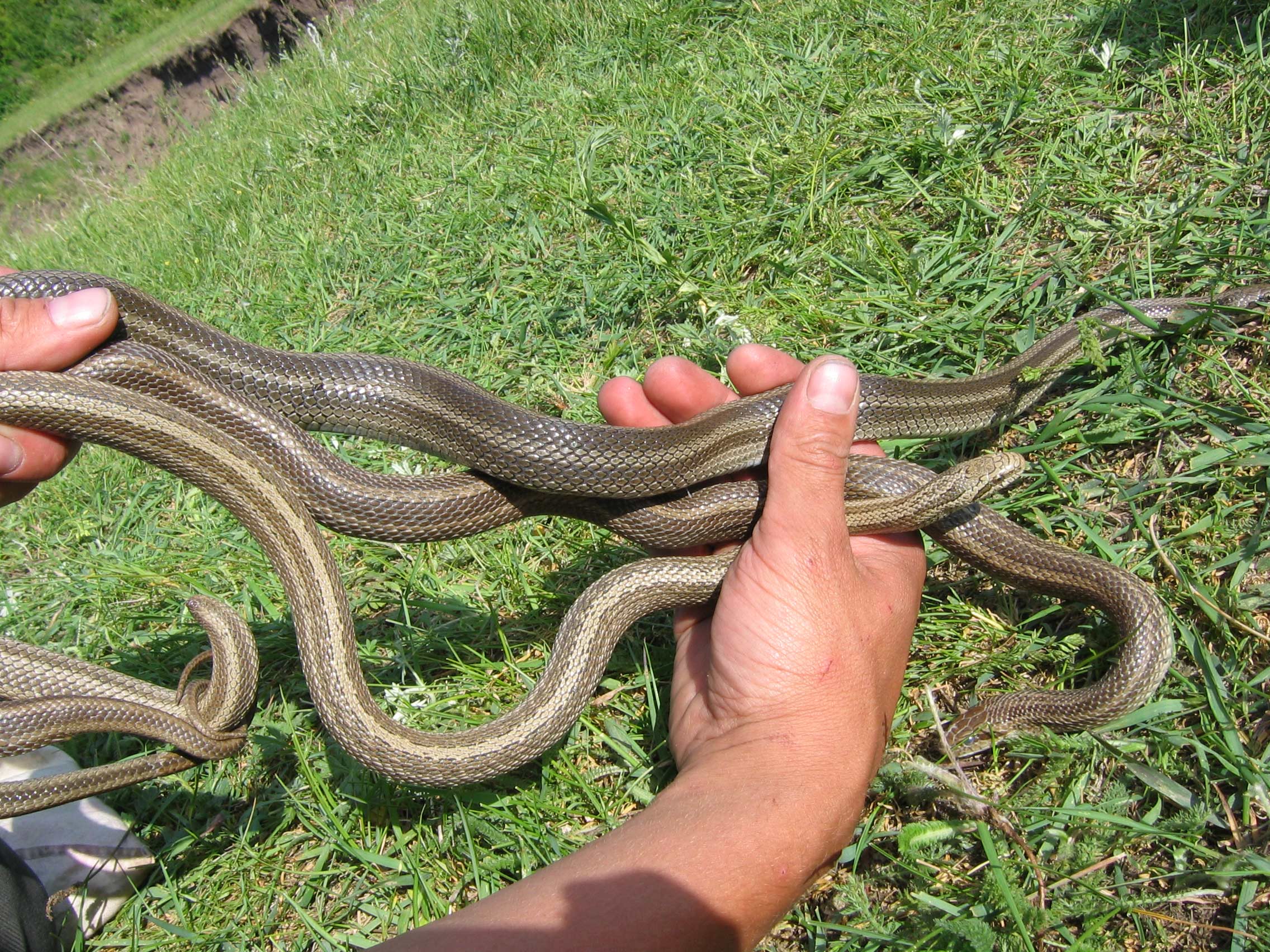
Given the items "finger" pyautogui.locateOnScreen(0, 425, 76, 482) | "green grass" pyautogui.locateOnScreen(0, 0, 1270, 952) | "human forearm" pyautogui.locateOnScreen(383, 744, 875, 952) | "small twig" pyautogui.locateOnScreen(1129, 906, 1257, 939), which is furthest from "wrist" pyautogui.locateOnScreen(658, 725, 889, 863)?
"finger" pyautogui.locateOnScreen(0, 425, 76, 482)

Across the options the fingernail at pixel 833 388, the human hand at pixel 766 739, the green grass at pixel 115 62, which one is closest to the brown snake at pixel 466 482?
the human hand at pixel 766 739

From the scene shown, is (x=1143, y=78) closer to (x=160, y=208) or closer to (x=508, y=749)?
(x=508, y=749)

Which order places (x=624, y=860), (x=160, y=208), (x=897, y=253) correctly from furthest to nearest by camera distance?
(x=160, y=208) < (x=897, y=253) < (x=624, y=860)

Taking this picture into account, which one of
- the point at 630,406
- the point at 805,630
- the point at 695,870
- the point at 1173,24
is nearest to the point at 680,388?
the point at 630,406

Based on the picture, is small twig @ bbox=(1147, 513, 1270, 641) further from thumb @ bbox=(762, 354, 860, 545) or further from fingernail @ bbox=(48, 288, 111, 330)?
fingernail @ bbox=(48, 288, 111, 330)

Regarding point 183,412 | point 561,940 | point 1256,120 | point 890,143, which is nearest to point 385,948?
point 561,940
